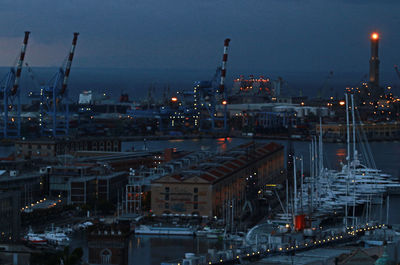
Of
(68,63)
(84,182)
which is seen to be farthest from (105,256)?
(68,63)

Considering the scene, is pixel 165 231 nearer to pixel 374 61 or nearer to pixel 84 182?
pixel 84 182

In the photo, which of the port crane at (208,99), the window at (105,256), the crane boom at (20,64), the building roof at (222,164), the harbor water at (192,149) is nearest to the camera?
the window at (105,256)

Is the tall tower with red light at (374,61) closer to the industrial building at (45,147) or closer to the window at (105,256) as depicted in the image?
the industrial building at (45,147)

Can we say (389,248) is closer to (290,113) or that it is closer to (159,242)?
(159,242)

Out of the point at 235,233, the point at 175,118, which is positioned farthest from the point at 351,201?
the point at 175,118

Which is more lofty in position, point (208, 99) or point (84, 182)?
point (208, 99)

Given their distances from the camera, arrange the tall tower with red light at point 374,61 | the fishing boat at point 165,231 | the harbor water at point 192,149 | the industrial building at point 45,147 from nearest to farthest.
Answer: the harbor water at point 192,149 → the fishing boat at point 165,231 → the industrial building at point 45,147 → the tall tower with red light at point 374,61

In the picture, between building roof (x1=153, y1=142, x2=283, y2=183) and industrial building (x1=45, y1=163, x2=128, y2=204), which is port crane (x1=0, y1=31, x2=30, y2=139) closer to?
building roof (x1=153, y1=142, x2=283, y2=183)

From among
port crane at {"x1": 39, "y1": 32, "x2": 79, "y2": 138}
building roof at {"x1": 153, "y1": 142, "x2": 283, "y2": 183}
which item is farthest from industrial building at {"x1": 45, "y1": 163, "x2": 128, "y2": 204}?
port crane at {"x1": 39, "y1": 32, "x2": 79, "y2": 138}

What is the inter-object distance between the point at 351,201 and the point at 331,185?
1120mm

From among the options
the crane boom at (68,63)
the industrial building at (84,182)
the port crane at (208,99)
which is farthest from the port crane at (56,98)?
the industrial building at (84,182)

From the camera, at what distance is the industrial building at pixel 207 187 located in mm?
11289

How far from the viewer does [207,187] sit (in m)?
11.3

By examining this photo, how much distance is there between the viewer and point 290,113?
28828mm
